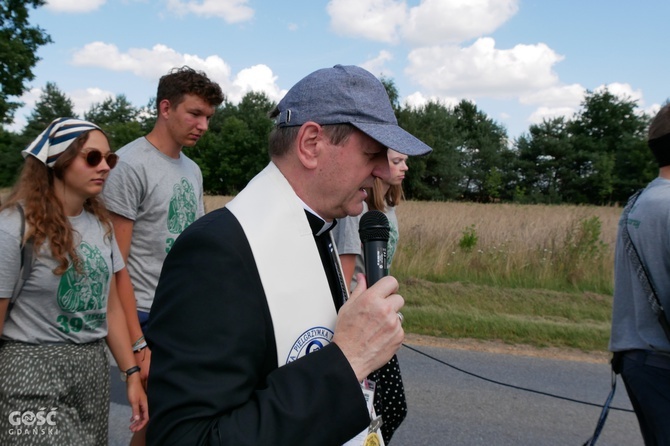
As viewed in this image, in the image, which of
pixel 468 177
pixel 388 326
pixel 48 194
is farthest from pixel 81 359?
pixel 468 177

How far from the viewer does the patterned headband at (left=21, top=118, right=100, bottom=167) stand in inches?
96.3

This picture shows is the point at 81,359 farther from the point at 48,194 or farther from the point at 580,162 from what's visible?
the point at 580,162

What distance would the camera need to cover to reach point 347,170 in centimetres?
155

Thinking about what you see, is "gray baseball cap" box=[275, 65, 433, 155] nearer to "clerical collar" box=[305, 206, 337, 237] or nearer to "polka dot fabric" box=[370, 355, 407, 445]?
"clerical collar" box=[305, 206, 337, 237]

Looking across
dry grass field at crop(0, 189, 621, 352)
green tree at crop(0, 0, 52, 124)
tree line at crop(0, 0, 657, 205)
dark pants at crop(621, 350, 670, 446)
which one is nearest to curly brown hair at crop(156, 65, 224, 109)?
dark pants at crop(621, 350, 670, 446)

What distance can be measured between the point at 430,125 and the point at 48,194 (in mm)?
61632

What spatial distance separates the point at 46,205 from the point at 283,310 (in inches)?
58.2

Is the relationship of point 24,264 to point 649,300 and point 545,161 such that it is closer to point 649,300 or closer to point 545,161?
point 649,300

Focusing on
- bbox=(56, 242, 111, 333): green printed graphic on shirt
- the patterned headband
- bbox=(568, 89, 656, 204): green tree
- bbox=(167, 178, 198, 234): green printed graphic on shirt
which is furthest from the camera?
bbox=(568, 89, 656, 204): green tree

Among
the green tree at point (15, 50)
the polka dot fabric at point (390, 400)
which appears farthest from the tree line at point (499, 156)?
the polka dot fabric at point (390, 400)

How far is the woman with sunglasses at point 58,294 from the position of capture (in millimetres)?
2178

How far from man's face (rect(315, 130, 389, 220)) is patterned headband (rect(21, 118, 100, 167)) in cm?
145

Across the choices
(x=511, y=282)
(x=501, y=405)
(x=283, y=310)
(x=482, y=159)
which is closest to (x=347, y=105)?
(x=283, y=310)

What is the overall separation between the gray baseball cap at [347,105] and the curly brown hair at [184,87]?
6.38ft
